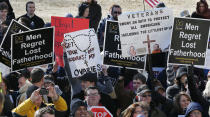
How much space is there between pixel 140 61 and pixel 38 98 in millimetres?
2921

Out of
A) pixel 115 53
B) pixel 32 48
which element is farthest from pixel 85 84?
pixel 115 53

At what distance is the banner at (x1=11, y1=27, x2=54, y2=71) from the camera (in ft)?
32.2

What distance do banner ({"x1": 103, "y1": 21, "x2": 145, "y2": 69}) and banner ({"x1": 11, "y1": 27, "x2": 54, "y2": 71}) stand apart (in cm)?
106

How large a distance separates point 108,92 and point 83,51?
3.65 ft

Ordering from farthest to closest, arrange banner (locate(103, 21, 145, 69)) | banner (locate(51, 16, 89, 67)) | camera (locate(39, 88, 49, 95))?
banner (locate(51, 16, 89, 67)) → banner (locate(103, 21, 145, 69)) → camera (locate(39, 88, 49, 95))

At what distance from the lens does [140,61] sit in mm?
10500

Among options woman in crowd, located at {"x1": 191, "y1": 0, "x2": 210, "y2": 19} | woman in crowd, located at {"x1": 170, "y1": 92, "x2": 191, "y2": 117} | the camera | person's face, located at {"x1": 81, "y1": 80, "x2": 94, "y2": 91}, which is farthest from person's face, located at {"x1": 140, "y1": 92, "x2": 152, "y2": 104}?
woman in crowd, located at {"x1": 191, "y1": 0, "x2": 210, "y2": 19}

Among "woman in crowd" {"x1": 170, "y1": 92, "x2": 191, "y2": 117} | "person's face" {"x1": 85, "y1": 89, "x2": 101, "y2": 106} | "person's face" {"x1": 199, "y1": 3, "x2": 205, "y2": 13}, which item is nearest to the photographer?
"person's face" {"x1": 85, "y1": 89, "x2": 101, "y2": 106}

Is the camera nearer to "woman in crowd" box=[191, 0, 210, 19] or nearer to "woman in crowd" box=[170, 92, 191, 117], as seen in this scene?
"woman in crowd" box=[170, 92, 191, 117]

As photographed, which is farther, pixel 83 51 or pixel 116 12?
pixel 116 12

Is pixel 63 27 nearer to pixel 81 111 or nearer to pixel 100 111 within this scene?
pixel 100 111

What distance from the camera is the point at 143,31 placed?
10.2 meters

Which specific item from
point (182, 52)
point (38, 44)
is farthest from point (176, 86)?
point (38, 44)

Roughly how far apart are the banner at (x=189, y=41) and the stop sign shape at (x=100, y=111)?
208 cm
